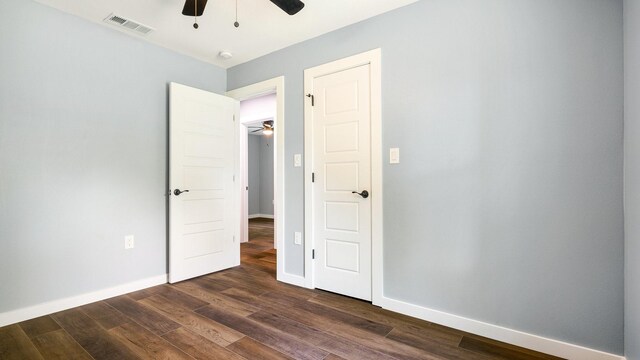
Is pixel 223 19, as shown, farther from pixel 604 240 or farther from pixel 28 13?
pixel 604 240

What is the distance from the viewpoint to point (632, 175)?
151 centimetres

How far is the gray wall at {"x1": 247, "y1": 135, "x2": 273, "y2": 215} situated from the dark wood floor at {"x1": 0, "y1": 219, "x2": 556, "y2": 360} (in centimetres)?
603

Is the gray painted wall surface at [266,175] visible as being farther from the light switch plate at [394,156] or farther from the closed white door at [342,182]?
the light switch plate at [394,156]

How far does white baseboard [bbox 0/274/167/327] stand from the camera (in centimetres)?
219

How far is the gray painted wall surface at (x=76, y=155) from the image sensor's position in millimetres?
2227

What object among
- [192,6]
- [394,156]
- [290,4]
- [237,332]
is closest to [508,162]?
[394,156]

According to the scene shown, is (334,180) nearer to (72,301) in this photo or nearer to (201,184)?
(201,184)

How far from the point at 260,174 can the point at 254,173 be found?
20cm

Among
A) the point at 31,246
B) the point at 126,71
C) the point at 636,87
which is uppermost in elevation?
the point at 126,71

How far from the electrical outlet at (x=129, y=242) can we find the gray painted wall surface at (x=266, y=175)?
5859 mm

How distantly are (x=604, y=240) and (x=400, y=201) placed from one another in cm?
122

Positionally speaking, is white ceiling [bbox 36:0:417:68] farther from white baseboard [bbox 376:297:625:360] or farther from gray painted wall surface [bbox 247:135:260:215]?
gray painted wall surface [bbox 247:135:260:215]

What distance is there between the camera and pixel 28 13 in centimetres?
229

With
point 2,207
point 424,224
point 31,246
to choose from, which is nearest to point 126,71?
point 2,207
